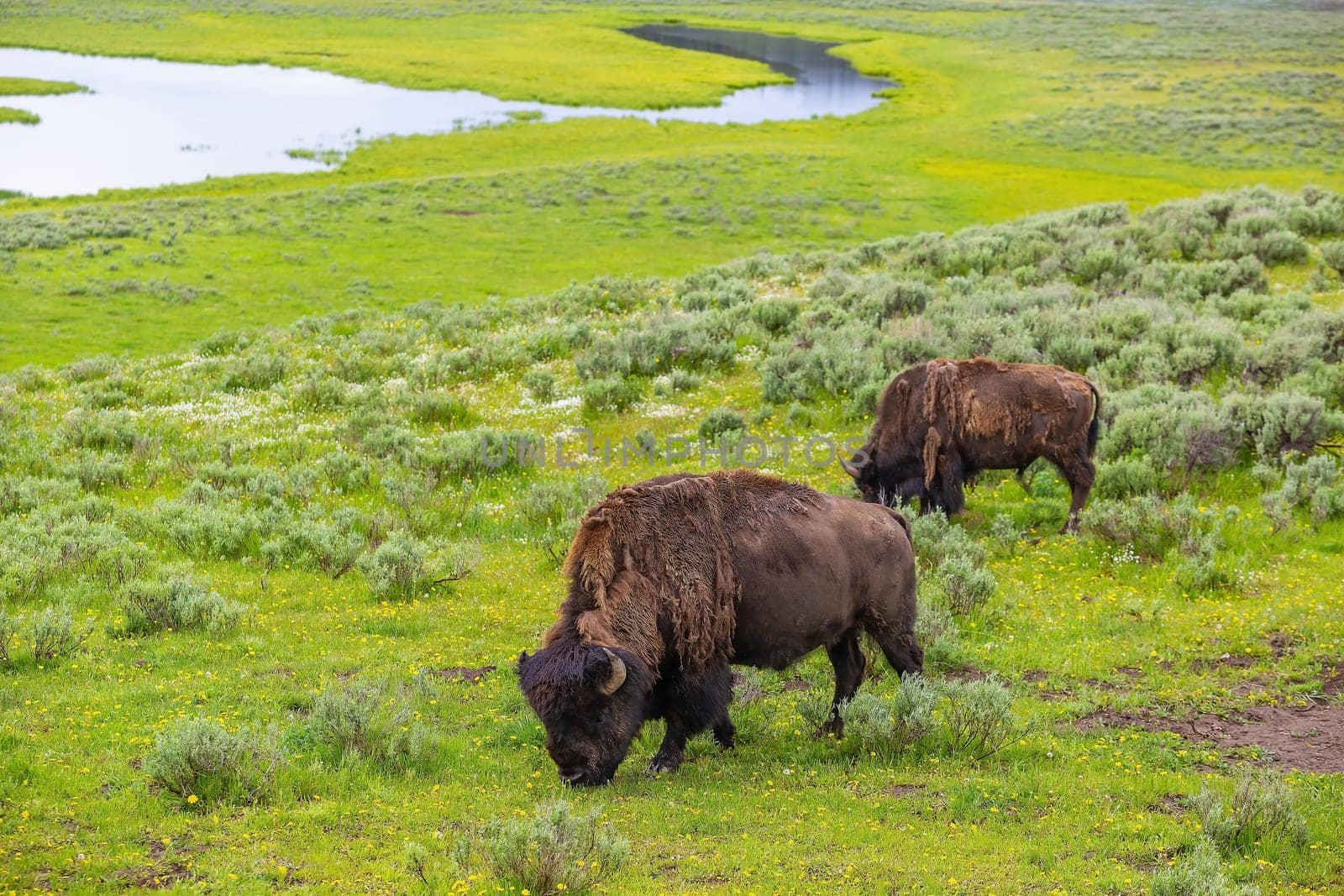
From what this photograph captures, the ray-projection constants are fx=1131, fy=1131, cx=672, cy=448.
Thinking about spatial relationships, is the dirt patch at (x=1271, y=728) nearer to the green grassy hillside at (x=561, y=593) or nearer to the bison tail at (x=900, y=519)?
the green grassy hillside at (x=561, y=593)

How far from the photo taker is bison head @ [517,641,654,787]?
22.9ft

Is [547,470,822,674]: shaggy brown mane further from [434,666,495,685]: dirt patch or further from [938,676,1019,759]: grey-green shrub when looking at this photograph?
[434,666,495,685]: dirt patch

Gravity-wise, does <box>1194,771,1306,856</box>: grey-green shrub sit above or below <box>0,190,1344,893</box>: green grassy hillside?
above

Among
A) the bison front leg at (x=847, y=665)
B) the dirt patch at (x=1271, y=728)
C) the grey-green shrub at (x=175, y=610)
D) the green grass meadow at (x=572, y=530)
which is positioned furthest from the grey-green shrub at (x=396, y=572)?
the dirt patch at (x=1271, y=728)

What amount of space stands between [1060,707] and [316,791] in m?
5.44

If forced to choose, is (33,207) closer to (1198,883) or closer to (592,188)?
(592,188)

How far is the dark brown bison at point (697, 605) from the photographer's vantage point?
7121mm

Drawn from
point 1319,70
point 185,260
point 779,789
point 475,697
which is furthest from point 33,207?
point 1319,70

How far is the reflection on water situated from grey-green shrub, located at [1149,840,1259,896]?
48.7 m

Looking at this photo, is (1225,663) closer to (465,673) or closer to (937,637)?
(937,637)

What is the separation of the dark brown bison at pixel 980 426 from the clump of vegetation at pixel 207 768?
807 cm

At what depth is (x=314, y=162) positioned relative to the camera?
5138 cm

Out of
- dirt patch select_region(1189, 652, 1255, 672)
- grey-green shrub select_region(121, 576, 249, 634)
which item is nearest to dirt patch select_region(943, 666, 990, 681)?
dirt patch select_region(1189, 652, 1255, 672)

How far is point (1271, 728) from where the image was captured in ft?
27.4
